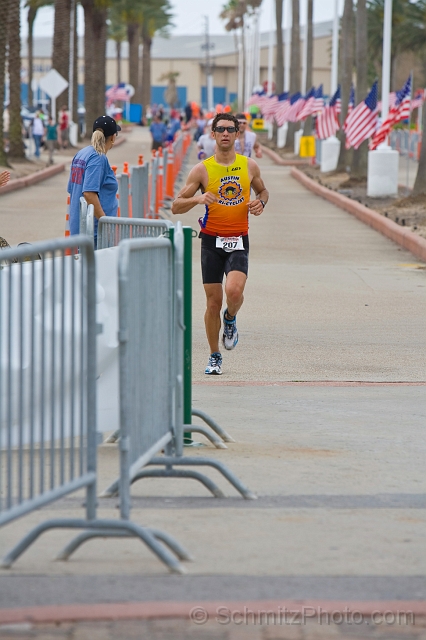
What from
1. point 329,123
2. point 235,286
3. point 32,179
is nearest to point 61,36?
point 32,179

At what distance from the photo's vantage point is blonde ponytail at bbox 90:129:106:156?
10489 mm

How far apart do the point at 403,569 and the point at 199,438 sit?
2.59 m

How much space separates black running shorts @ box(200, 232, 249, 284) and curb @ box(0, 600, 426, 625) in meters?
5.16

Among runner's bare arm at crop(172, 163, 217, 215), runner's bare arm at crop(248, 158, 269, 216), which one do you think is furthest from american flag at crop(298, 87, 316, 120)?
runner's bare arm at crop(172, 163, 217, 215)

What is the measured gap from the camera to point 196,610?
13.9ft

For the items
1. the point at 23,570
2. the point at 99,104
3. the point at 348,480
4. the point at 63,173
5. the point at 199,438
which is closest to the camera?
the point at 23,570

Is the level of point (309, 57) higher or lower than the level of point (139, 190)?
higher

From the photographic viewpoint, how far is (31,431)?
181 inches

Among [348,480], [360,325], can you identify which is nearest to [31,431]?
[348,480]

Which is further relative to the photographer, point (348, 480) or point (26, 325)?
point (348, 480)

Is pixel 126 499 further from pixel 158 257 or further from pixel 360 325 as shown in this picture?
pixel 360 325

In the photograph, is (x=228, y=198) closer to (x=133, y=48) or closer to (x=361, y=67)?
(x=361, y=67)

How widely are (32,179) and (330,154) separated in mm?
11664

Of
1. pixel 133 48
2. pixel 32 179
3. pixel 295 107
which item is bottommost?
pixel 32 179
